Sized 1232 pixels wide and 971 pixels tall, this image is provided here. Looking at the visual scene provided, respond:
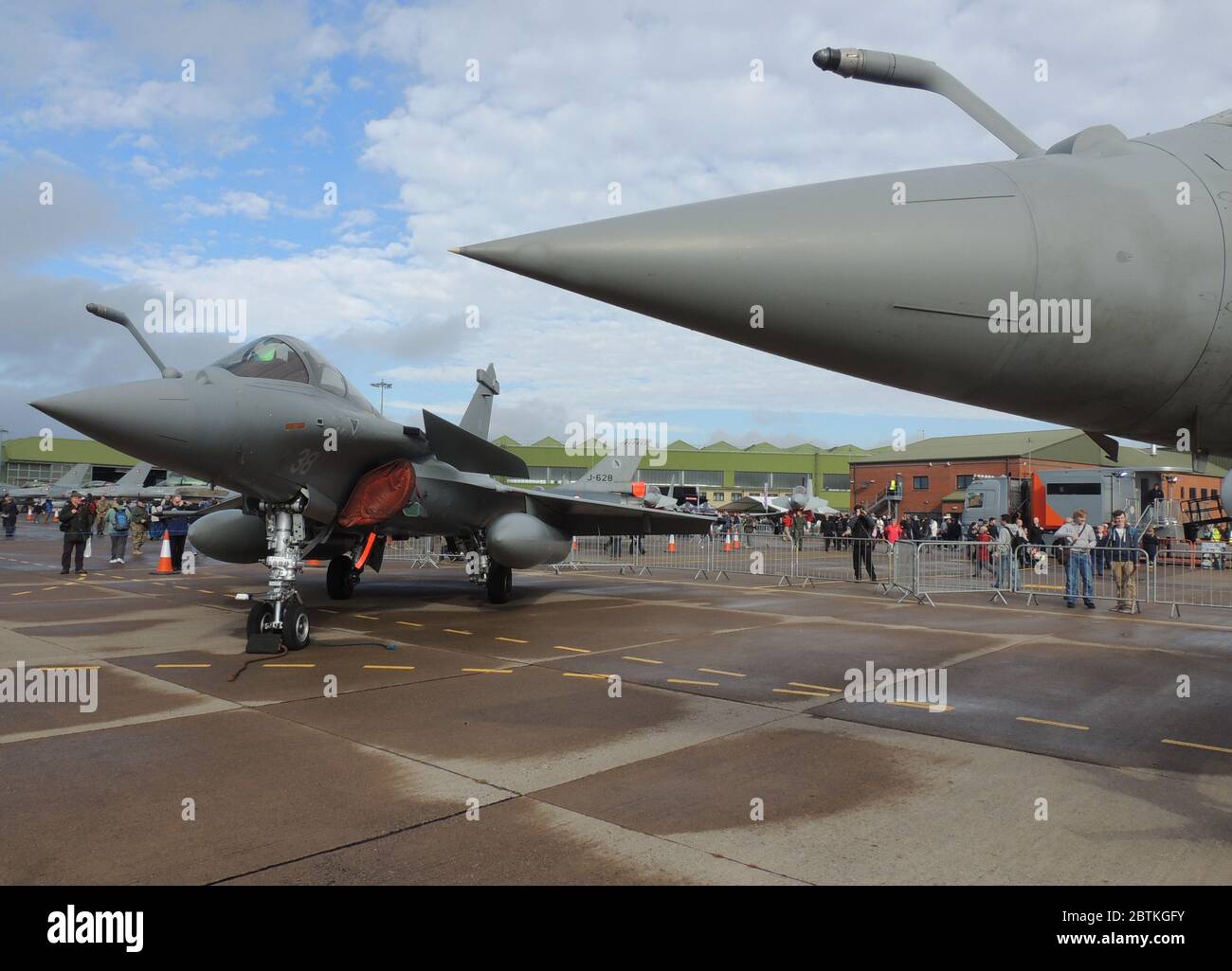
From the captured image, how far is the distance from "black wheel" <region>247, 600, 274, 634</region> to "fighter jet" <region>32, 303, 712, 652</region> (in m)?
0.01

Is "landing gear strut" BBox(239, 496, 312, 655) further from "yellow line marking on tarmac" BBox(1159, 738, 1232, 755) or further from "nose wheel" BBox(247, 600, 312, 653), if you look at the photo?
"yellow line marking on tarmac" BBox(1159, 738, 1232, 755)

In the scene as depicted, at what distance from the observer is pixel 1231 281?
237 centimetres

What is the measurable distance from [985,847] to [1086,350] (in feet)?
6.84

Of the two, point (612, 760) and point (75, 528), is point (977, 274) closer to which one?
point (612, 760)

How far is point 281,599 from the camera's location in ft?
24.9

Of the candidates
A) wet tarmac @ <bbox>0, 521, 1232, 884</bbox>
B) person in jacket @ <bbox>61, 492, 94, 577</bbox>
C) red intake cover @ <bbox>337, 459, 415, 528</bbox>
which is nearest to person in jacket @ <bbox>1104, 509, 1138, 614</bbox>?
wet tarmac @ <bbox>0, 521, 1232, 884</bbox>

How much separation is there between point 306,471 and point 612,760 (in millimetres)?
4899

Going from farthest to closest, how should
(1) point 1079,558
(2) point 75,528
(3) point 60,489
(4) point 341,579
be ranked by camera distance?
(3) point 60,489 → (2) point 75,528 → (1) point 1079,558 → (4) point 341,579

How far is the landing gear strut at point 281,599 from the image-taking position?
295 inches

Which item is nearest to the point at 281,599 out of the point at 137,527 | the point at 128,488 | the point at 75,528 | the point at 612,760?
the point at 612,760

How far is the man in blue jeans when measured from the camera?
12148 millimetres

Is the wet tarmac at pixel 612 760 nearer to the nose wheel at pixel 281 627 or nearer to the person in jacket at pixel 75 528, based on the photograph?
the nose wheel at pixel 281 627

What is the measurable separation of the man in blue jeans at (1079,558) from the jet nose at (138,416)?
11858mm
